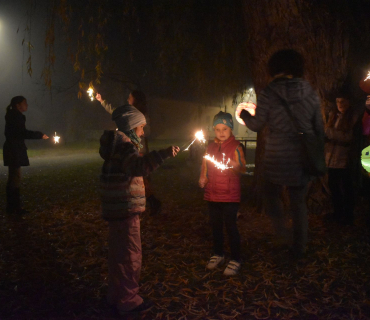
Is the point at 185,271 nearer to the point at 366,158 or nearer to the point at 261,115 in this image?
the point at 261,115

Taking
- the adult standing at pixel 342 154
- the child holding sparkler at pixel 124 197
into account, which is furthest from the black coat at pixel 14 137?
the adult standing at pixel 342 154

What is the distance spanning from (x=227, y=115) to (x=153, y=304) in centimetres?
208

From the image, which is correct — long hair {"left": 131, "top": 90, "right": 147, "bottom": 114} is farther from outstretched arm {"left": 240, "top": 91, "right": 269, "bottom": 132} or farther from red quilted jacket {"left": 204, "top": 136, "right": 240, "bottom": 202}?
outstretched arm {"left": 240, "top": 91, "right": 269, "bottom": 132}

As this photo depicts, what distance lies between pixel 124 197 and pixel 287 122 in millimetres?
1724

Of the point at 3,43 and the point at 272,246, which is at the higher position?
the point at 3,43

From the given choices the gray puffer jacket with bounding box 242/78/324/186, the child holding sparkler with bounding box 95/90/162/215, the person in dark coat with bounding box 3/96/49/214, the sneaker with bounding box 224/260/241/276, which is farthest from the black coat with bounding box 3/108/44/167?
the gray puffer jacket with bounding box 242/78/324/186

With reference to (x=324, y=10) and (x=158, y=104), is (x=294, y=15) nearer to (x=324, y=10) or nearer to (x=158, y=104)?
(x=324, y=10)

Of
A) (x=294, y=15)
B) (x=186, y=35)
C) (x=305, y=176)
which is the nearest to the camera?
(x=305, y=176)

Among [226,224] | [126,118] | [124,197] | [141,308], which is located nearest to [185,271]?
[226,224]

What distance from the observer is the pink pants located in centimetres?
275

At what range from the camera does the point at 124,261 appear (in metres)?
2.77

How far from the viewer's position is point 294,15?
4.63 m

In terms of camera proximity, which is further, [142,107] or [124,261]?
[142,107]

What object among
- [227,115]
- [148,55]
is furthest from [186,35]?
[148,55]
